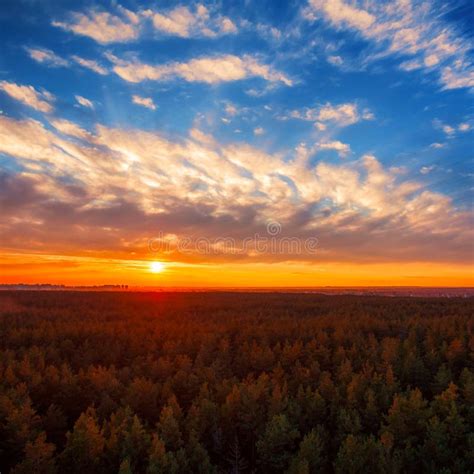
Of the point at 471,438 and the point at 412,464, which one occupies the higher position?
the point at 471,438

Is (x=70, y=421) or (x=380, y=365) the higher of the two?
(x=380, y=365)

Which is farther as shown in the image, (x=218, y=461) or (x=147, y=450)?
(x=218, y=461)

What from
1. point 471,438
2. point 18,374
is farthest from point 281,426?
point 18,374

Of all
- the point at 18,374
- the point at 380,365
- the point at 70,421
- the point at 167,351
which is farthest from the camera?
the point at 167,351

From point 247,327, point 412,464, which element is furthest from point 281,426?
point 247,327

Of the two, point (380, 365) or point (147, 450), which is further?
point (380, 365)

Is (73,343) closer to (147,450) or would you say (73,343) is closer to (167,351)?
(167,351)

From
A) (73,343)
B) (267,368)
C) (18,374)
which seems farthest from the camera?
(73,343)

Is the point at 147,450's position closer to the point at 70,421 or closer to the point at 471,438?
the point at 70,421

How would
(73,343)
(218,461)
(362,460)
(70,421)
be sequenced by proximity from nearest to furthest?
(362,460), (218,461), (70,421), (73,343)
